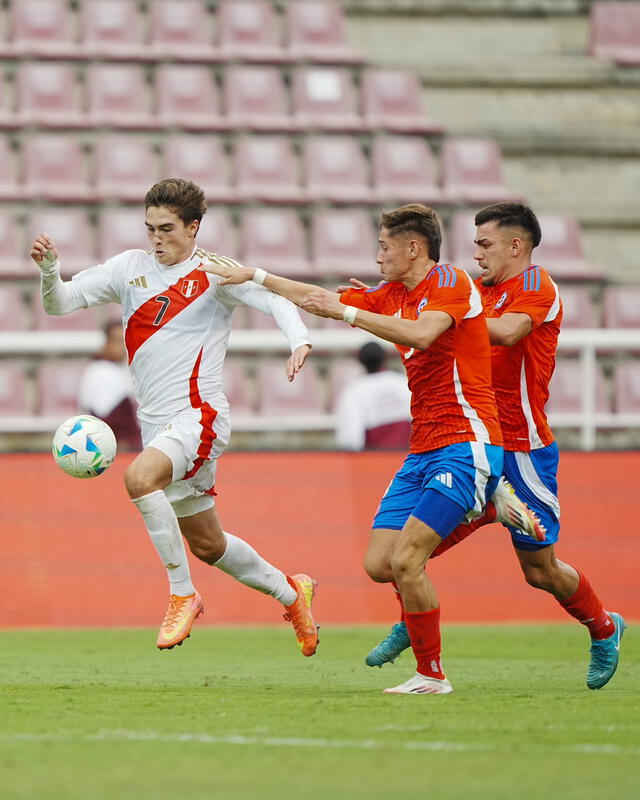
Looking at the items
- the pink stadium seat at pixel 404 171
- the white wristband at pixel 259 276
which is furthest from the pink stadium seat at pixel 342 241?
the white wristband at pixel 259 276

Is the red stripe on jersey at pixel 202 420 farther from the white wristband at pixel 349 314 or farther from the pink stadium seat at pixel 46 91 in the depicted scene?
the pink stadium seat at pixel 46 91

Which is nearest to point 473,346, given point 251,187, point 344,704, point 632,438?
point 344,704

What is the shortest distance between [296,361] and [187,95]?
10784 mm

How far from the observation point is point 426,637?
6613 mm

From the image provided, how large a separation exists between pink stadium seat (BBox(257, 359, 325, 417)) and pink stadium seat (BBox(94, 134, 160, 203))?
2775 millimetres

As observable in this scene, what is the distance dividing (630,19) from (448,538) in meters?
13.9

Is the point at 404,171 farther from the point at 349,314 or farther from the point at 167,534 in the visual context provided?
the point at 349,314

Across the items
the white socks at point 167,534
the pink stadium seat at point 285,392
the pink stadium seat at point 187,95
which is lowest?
the white socks at point 167,534

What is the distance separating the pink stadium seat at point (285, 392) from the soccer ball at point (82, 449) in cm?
652

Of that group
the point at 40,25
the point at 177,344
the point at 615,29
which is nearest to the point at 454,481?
the point at 177,344

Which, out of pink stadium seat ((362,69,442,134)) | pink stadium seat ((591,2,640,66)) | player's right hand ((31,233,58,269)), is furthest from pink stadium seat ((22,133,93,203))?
player's right hand ((31,233,58,269))

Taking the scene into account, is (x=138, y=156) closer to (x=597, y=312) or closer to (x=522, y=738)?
(x=597, y=312)

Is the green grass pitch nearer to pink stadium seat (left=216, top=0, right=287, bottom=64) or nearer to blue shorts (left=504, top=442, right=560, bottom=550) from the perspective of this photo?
blue shorts (left=504, top=442, right=560, bottom=550)

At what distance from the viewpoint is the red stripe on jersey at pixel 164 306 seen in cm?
753
